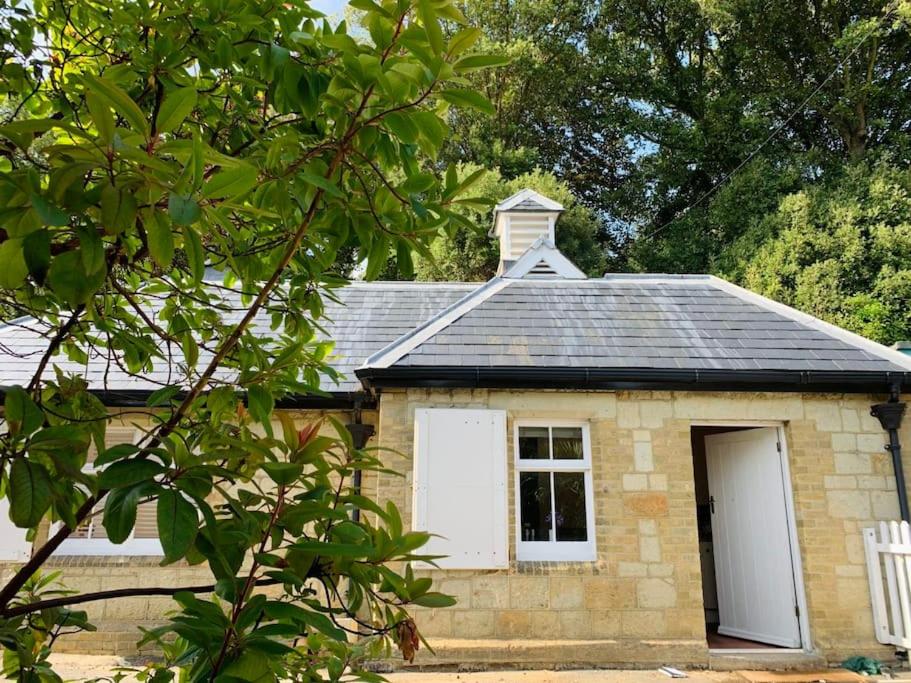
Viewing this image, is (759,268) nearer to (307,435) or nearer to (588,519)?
(588,519)

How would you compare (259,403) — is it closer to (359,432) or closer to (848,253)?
(359,432)

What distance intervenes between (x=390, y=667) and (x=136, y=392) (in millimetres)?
4004

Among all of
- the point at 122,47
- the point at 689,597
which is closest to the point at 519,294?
the point at 689,597

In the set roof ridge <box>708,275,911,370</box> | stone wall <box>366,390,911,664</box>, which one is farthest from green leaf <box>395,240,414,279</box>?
roof ridge <box>708,275,911,370</box>

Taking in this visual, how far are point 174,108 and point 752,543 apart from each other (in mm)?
7922

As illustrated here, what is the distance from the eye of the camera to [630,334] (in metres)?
7.52

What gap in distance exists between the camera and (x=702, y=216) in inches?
789

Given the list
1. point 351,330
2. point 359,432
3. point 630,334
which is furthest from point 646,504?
point 351,330

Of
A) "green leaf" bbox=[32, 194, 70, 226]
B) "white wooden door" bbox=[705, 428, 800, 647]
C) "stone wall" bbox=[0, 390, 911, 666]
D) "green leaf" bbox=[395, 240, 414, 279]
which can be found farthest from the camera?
"white wooden door" bbox=[705, 428, 800, 647]

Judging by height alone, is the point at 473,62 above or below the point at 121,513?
above

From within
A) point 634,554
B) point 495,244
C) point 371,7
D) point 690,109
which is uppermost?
point 690,109

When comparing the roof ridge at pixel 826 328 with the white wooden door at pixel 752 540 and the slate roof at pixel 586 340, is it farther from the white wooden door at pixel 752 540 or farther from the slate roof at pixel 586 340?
the white wooden door at pixel 752 540

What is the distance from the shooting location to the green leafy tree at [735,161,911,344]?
14375 mm

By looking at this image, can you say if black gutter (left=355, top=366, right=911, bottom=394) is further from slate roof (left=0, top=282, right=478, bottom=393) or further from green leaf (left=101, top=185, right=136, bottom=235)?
green leaf (left=101, top=185, right=136, bottom=235)
